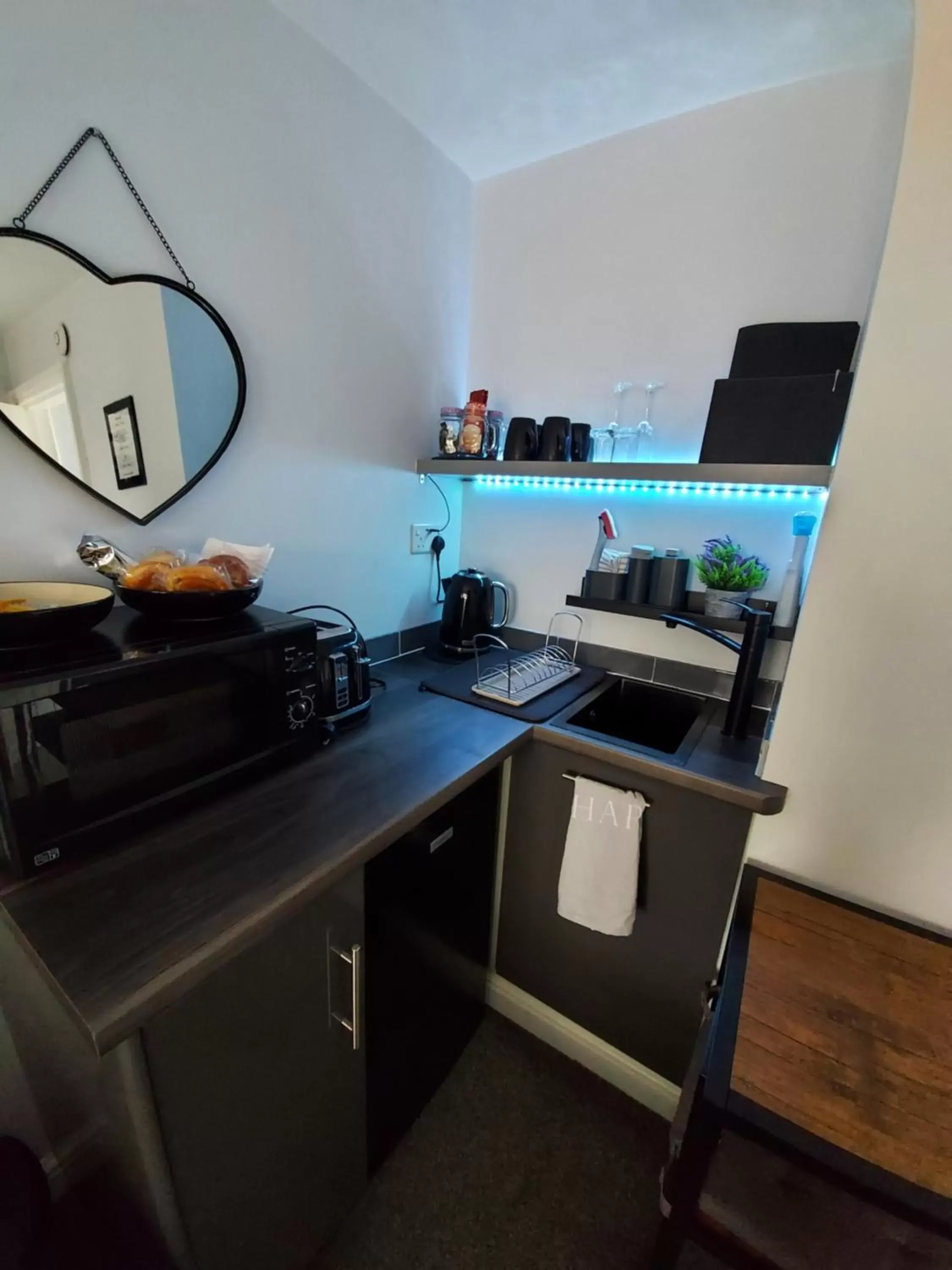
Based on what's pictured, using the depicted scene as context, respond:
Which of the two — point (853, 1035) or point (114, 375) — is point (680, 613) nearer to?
point (853, 1035)

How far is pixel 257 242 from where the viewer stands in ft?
3.72

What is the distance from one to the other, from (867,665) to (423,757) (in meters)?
0.89

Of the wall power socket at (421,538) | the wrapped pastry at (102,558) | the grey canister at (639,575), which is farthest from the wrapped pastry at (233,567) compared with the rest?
the grey canister at (639,575)

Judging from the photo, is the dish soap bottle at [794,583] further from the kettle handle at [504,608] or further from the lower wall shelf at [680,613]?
the kettle handle at [504,608]

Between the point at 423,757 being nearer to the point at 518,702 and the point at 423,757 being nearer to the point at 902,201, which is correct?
the point at 518,702

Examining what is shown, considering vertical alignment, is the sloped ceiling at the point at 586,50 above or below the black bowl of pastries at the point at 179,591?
above

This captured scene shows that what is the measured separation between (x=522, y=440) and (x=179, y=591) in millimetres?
1015

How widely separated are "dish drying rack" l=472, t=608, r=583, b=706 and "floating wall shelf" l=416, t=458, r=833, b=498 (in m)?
0.44

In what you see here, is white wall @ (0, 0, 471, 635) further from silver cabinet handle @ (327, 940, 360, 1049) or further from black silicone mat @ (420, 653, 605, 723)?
silver cabinet handle @ (327, 940, 360, 1049)

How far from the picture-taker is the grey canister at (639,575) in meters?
1.42

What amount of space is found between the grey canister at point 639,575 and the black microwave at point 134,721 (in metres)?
0.89

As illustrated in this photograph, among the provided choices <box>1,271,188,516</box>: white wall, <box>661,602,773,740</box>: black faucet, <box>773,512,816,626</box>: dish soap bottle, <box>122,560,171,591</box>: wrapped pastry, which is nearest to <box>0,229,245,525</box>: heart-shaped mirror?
<box>1,271,188,516</box>: white wall

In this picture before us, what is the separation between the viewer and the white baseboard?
4.20 ft

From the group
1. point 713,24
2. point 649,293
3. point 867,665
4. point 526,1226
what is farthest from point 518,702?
point 713,24
